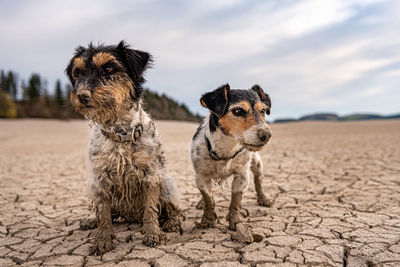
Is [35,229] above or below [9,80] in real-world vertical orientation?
below

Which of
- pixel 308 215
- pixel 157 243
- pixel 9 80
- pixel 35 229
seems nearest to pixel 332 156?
pixel 308 215

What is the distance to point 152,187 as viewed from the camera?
298 cm

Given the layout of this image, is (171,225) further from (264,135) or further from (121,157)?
(264,135)

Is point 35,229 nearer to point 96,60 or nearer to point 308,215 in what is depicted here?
point 96,60

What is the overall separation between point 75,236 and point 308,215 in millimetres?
2881

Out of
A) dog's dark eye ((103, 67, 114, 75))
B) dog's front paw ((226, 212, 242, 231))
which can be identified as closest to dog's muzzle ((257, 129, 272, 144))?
dog's front paw ((226, 212, 242, 231))

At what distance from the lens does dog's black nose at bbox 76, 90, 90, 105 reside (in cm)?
250

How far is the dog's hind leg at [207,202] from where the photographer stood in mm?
3488

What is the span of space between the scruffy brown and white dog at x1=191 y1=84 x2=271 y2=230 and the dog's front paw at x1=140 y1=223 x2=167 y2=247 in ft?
2.12

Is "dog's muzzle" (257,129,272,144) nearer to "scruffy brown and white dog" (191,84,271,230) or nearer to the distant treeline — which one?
"scruffy brown and white dog" (191,84,271,230)

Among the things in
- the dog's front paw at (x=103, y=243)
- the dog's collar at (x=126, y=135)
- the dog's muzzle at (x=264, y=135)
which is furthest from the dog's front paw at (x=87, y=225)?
the dog's muzzle at (x=264, y=135)

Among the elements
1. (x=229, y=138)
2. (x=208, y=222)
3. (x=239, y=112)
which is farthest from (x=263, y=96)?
(x=208, y=222)

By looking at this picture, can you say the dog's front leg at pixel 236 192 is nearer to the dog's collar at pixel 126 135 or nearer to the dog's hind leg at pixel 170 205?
the dog's hind leg at pixel 170 205

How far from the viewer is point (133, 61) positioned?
112 inches
